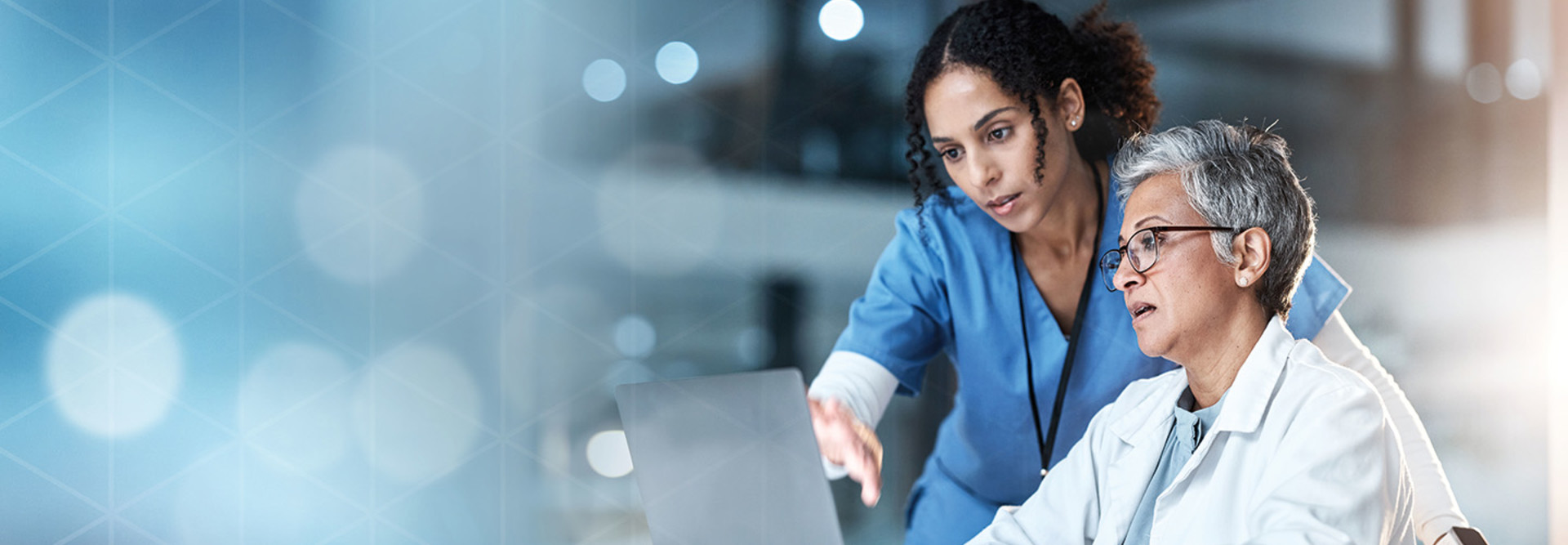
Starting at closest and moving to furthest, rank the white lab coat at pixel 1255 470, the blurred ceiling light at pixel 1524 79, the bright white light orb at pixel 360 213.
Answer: the white lab coat at pixel 1255 470 < the bright white light orb at pixel 360 213 < the blurred ceiling light at pixel 1524 79

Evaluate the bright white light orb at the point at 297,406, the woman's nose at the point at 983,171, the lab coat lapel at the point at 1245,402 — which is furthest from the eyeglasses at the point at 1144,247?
the bright white light orb at the point at 297,406

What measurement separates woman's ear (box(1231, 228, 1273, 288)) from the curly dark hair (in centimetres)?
38

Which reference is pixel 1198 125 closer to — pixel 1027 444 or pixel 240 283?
pixel 1027 444

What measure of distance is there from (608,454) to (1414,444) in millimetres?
1099

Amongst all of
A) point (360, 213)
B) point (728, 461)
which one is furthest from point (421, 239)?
point (728, 461)

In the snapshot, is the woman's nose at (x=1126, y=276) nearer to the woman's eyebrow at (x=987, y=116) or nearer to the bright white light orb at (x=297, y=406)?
the woman's eyebrow at (x=987, y=116)

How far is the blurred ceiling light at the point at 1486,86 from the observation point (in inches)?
83.7

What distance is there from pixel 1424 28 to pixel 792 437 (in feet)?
5.58

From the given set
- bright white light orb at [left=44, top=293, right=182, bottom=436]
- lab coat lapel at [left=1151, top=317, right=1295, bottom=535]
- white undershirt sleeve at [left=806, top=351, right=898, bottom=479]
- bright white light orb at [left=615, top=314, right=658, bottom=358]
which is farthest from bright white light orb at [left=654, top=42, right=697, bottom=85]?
lab coat lapel at [left=1151, top=317, right=1295, bottom=535]

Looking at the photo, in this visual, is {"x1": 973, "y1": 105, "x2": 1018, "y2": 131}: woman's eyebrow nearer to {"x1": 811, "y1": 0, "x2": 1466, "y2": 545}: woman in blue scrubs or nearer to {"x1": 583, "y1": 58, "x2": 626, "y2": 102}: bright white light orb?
{"x1": 811, "y1": 0, "x2": 1466, "y2": 545}: woman in blue scrubs

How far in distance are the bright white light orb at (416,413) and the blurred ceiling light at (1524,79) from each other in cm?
206

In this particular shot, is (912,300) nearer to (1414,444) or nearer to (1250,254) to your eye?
(1250,254)

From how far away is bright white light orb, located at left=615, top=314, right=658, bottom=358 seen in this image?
1.56 m

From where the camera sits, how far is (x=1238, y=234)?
4.00 ft
